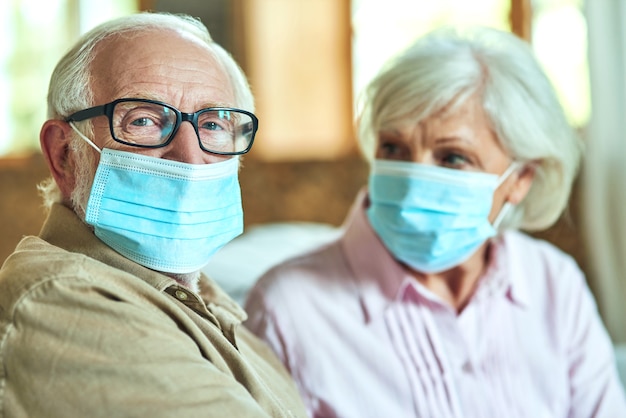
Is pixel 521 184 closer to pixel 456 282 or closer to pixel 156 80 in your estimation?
pixel 456 282

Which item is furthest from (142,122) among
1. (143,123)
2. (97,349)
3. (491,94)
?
(491,94)

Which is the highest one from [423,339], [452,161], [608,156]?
[452,161]

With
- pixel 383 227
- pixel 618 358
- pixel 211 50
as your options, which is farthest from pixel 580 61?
pixel 211 50

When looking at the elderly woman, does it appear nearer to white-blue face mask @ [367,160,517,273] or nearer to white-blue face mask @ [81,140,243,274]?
white-blue face mask @ [367,160,517,273]

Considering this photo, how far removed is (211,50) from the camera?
1312 mm

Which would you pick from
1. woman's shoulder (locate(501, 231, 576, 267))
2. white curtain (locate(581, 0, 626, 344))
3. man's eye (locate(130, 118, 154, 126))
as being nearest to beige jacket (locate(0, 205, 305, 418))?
man's eye (locate(130, 118, 154, 126))

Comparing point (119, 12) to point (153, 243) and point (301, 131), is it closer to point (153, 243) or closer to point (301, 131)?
point (301, 131)

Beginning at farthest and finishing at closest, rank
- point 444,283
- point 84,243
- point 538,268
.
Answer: point 538,268 → point 444,283 → point 84,243

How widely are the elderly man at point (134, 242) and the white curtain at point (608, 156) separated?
222cm

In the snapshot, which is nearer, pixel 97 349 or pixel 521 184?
pixel 97 349

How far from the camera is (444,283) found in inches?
73.8

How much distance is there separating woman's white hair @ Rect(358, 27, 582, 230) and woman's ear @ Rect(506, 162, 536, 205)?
21 millimetres

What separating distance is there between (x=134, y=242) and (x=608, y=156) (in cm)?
264

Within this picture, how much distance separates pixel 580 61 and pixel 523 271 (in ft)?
7.64
